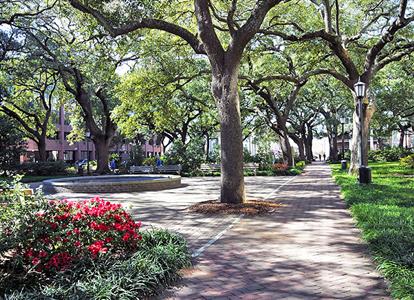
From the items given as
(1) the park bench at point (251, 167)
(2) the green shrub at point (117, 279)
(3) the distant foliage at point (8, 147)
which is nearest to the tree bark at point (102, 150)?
(3) the distant foliage at point (8, 147)

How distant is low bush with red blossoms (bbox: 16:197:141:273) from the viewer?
4391 millimetres

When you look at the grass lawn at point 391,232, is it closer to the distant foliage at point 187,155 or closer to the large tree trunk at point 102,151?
the distant foliage at point 187,155

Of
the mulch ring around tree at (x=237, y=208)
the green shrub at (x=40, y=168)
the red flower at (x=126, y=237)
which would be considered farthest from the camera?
the green shrub at (x=40, y=168)

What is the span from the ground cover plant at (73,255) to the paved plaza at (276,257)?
0.39 meters

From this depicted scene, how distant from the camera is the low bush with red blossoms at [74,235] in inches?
173

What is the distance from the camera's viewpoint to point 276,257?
5781mm

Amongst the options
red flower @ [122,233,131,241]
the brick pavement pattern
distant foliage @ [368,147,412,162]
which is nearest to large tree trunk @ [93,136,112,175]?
the brick pavement pattern

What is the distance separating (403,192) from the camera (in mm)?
11641

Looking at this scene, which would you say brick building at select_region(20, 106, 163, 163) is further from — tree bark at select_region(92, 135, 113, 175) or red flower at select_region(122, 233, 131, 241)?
red flower at select_region(122, 233, 131, 241)

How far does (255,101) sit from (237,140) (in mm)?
22016

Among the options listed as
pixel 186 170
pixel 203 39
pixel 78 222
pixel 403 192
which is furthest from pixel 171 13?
pixel 186 170

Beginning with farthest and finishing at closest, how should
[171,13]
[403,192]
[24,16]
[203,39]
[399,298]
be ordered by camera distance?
1. [24,16]
2. [171,13]
3. [403,192]
4. [203,39]
5. [399,298]

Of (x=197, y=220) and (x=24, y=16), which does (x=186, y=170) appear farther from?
(x=197, y=220)

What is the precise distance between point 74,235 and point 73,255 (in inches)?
9.6
